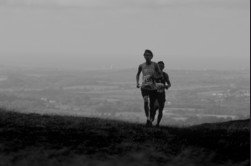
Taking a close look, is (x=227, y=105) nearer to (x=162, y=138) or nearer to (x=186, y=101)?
(x=186, y=101)

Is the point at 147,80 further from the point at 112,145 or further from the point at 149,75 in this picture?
the point at 112,145

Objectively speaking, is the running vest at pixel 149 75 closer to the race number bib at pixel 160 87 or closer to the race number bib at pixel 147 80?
the race number bib at pixel 147 80

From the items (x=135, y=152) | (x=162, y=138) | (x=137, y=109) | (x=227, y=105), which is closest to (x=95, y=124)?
(x=162, y=138)

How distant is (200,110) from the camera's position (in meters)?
155

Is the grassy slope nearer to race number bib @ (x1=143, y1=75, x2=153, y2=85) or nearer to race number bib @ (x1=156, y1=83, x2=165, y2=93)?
race number bib @ (x1=156, y1=83, x2=165, y2=93)

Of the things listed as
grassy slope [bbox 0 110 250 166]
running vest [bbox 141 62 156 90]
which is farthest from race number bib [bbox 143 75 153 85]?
grassy slope [bbox 0 110 250 166]

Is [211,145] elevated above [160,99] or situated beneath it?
situated beneath

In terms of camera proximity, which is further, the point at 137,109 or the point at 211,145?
the point at 137,109

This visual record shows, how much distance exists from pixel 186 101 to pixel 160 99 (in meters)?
163

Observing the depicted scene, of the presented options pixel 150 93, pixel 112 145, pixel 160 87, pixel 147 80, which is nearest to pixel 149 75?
pixel 147 80

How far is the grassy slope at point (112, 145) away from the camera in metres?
13.2

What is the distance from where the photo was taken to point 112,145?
14633 millimetres

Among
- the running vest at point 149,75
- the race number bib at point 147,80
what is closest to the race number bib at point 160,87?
the running vest at point 149,75

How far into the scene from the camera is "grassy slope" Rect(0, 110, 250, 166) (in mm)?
13219
